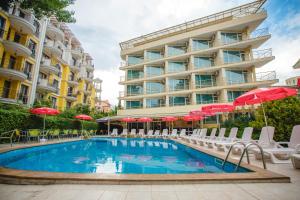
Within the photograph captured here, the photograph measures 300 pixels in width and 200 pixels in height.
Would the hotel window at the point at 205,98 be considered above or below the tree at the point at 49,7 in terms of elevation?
below

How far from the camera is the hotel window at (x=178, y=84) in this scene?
26.4 m

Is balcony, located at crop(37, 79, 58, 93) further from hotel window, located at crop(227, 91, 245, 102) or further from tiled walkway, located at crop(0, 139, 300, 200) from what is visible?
hotel window, located at crop(227, 91, 245, 102)

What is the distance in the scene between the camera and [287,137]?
345 inches

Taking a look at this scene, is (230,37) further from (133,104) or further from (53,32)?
(53,32)

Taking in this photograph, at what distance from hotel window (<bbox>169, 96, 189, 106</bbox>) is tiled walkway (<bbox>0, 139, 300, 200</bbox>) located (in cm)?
2267

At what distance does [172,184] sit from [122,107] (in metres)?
28.2

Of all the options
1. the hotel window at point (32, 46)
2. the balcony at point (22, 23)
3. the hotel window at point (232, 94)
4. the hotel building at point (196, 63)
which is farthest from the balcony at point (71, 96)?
the hotel window at point (232, 94)

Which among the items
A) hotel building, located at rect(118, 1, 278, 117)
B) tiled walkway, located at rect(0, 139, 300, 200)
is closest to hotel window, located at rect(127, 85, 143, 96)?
hotel building, located at rect(118, 1, 278, 117)

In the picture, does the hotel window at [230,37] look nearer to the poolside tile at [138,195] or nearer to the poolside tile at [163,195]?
the poolside tile at [163,195]

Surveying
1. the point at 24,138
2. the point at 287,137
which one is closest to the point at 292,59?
the point at 287,137

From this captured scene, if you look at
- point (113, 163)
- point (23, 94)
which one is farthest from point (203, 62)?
point (23, 94)

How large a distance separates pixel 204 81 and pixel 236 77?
4.50m

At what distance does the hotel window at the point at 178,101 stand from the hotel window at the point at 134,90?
627cm

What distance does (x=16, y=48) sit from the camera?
17391 mm
